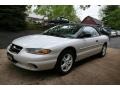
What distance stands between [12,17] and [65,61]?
2853 millimetres

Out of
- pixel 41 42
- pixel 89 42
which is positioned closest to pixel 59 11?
pixel 89 42

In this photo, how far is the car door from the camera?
5035 mm

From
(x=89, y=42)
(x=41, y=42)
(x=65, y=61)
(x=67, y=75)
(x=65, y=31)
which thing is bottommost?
(x=67, y=75)

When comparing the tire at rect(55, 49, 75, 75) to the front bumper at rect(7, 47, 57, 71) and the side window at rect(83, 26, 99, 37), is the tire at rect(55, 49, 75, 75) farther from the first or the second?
the side window at rect(83, 26, 99, 37)

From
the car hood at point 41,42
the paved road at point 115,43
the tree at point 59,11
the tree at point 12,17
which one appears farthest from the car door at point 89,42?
the paved road at point 115,43

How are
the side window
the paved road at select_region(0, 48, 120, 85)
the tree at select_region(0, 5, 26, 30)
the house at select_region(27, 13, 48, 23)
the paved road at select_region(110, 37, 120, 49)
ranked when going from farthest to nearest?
the paved road at select_region(110, 37, 120, 49), the house at select_region(27, 13, 48, 23), the tree at select_region(0, 5, 26, 30), the side window, the paved road at select_region(0, 48, 120, 85)

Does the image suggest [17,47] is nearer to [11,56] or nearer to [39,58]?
[11,56]

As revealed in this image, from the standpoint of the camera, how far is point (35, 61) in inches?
151

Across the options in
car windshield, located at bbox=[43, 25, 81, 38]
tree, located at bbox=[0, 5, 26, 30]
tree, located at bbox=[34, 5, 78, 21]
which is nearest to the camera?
car windshield, located at bbox=[43, 25, 81, 38]

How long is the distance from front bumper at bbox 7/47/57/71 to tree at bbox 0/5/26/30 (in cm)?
223

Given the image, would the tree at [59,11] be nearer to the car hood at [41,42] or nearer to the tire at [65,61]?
the car hood at [41,42]

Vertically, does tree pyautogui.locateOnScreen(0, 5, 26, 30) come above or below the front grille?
above

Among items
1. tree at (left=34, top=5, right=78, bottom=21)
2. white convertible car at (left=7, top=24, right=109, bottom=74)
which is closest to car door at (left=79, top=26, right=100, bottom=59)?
white convertible car at (left=7, top=24, right=109, bottom=74)

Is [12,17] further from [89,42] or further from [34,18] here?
[89,42]
